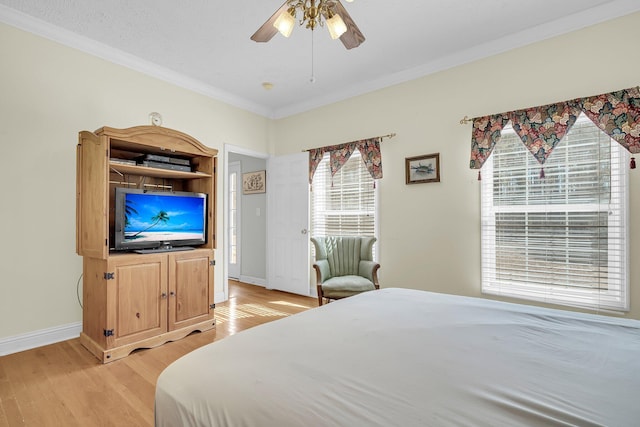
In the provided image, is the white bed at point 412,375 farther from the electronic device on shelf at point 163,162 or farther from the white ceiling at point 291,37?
the white ceiling at point 291,37

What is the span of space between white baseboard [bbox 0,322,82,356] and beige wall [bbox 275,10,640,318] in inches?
125

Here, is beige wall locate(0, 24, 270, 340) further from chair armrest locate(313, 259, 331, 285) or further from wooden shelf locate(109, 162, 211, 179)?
chair armrest locate(313, 259, 331, 285)

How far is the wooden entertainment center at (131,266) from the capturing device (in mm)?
2498

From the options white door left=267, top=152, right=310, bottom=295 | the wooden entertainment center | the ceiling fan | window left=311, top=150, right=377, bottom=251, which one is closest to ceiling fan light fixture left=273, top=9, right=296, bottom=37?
the ceiling fan

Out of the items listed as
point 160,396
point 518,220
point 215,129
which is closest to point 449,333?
point 160,396

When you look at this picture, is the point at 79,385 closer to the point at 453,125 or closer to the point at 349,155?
the point at 349,155

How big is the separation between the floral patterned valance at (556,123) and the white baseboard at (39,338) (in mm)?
4080

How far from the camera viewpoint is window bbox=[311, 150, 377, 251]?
4016 mm

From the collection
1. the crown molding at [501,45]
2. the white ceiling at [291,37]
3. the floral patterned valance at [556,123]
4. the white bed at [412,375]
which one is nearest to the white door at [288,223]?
the crown molding at [501,45]

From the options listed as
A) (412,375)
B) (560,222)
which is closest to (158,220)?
(412,375)

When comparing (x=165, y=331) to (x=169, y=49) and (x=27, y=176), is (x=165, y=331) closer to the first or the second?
(x=27, y=176)

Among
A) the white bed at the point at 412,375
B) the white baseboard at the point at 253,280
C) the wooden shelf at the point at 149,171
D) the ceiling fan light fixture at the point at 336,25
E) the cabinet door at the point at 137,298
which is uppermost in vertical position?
the ceiling fan light fixture at the point at 336,25

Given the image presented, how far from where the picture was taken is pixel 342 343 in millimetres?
1185

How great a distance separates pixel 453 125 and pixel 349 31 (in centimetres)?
183
